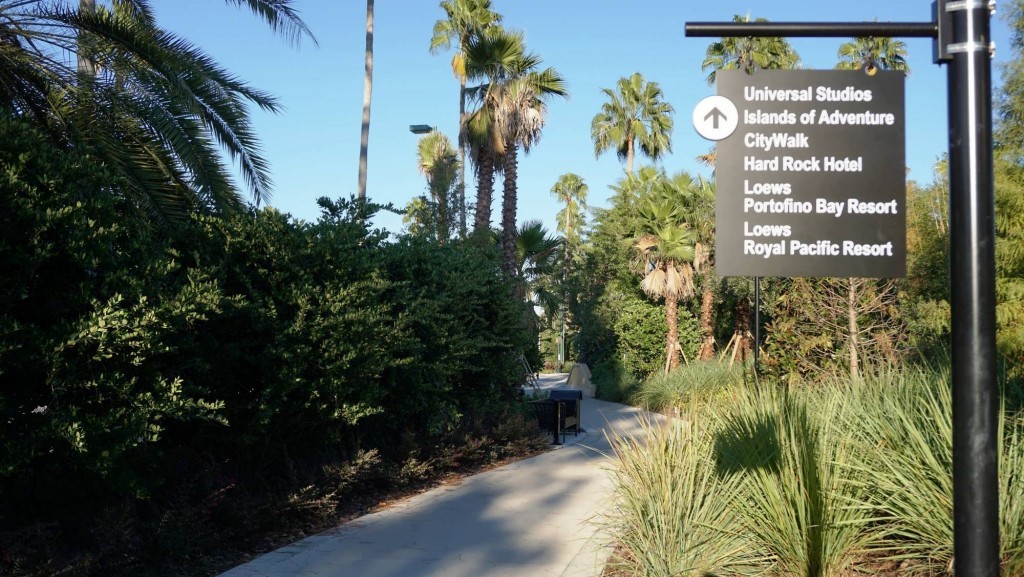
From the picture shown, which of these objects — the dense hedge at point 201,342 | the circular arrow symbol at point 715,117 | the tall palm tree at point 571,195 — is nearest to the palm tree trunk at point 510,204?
the dense hedge at point 201,342

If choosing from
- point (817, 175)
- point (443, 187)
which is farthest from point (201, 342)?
point (443, 187)

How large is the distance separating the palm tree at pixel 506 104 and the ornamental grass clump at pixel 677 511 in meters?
18.2

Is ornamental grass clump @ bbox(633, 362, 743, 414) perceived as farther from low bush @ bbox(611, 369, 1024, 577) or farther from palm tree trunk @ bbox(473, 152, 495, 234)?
low bush @ bbox(611, 369, 1024, 577)

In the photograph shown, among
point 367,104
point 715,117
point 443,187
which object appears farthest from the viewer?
point 443,187

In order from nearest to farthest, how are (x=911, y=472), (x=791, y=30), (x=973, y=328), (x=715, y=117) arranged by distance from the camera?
(x=973, y=328) → (x=791, y=30) → (x=715, y=117) → (x=911, y=472)

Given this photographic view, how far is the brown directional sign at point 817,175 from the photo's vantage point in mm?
4875

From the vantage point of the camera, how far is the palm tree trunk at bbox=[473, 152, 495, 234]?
26266 mm

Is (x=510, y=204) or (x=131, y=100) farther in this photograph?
(x=510, y=204)

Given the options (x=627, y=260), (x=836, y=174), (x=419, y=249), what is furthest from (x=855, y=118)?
(x=627, y=260)

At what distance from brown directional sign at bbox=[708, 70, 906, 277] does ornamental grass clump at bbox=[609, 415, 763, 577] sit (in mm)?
1958

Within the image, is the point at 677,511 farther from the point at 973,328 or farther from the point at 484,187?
the point at 484,187

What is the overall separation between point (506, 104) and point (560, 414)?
12366 mm

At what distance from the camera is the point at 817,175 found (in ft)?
16.1

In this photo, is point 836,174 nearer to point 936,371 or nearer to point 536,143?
point 936,371
